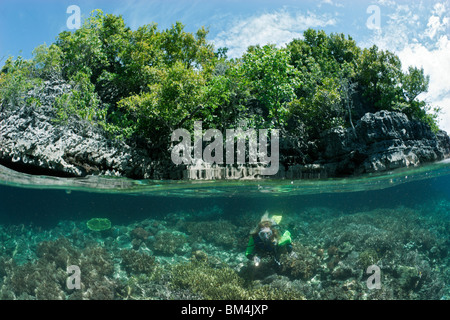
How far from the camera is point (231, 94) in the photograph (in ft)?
52.1

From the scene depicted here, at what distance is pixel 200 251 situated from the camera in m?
13.4

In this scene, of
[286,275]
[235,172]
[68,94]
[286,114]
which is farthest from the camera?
[286,114]

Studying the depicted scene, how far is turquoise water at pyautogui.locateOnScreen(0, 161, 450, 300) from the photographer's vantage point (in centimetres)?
1118

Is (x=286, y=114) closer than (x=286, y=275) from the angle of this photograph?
No

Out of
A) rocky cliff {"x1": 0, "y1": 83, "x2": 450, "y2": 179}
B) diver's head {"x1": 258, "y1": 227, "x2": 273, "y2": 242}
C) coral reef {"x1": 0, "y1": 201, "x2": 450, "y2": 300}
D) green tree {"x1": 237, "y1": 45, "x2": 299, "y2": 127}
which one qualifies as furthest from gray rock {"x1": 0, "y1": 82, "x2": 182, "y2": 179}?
green tree {"x1": 237, "y1": 45, "x2": 299, "y2": 127}

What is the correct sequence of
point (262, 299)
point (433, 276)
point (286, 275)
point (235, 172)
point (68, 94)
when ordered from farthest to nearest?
1. point (235, 172)
2. point (68, 94)
3. point (433, 276)
4. point (286, 275)
5. point (262, 299)

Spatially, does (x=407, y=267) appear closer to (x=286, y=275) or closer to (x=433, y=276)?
(x=433, y=276)

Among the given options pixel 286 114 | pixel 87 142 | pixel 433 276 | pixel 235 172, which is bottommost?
pixel 433 276

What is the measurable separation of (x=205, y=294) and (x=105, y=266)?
4.61 meters

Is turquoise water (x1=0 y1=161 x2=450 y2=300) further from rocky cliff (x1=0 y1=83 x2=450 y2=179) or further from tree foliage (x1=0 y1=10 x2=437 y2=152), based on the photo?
tree foliage (x1=0 y1=10 x2=437 y2=152)

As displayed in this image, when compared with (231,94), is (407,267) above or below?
below

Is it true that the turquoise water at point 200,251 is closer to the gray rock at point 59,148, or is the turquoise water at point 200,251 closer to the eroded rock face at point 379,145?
the gray rock at point 59,148

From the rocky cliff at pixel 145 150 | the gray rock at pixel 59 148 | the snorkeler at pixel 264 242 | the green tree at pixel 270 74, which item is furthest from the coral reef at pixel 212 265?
the green tree at pixel 270 74
